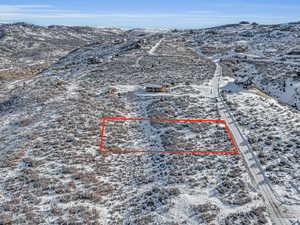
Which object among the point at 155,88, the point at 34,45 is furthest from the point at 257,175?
the point at 34,45

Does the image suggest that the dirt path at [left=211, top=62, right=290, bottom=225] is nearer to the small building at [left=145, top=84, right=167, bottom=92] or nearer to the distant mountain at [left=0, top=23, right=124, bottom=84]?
the small building at [left=145, top=84, right=167, bottom=92]

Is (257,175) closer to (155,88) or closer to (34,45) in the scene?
(155,88)

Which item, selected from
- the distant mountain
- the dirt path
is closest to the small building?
the dirt path

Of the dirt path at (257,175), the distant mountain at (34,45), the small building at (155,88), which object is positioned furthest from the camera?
the distant mountain at (34,45)

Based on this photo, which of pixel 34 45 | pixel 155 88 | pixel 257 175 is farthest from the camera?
pixel 34 45

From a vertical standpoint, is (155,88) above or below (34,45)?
below

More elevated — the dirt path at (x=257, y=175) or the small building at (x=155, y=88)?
the small building at (x=155, y=88)

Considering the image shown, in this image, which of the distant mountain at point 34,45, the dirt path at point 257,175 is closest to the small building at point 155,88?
the dirt path at point 257,175

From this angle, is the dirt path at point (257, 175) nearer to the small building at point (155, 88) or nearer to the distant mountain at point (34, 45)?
the small building at point (155, 88)

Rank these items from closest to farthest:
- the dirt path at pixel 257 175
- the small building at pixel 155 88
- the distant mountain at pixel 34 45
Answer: the dirt path at pixel 257 175 → the small building at pixel 155 88 → the distant mountain at pixel 34 45

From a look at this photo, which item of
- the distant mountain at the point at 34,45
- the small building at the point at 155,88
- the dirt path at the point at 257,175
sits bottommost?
the dirt path at the point at 257,175

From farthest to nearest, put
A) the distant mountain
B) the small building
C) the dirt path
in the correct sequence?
the distant mountain
the small building
the dirt path

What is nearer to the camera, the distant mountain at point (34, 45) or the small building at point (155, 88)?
the small building at point (155, 88)

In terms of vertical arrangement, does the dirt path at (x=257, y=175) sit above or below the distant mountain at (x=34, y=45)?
below
